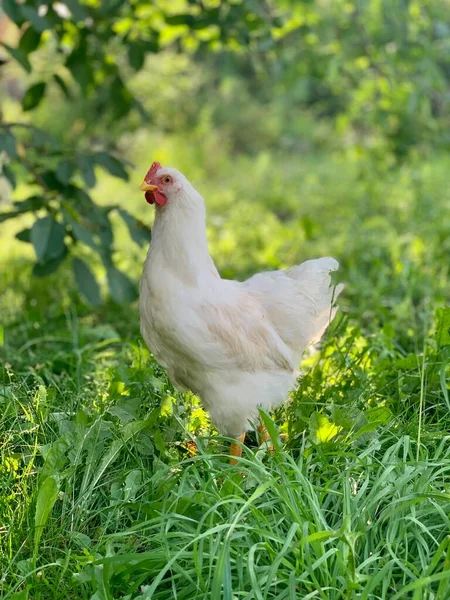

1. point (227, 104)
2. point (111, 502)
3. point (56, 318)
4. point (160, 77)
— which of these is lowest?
point (227, 104)

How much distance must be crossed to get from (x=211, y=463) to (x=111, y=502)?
0.30m

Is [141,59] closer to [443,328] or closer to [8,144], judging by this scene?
[8,144]

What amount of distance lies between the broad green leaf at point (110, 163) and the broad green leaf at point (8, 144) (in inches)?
16.5

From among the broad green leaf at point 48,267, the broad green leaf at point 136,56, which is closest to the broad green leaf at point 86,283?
the broad green leaf at point 48,267

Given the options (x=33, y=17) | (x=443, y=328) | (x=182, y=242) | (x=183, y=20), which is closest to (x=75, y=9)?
(x=33, y=17)

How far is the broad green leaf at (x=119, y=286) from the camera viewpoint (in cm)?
393

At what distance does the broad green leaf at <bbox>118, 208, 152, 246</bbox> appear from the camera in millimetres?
3870

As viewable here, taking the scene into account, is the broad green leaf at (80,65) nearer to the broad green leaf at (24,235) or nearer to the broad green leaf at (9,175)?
the broad green leaf at (9,175)

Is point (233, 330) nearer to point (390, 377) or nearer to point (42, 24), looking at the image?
point (390, 377)

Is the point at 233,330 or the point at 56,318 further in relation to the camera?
the point at 56,318

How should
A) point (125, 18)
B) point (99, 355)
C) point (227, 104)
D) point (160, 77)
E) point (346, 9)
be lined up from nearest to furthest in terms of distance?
point (99, 355), point (125, 18), point (346, 9), point (160, 77), point (227, 104)

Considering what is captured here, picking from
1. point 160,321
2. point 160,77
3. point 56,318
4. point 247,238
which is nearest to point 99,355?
point 56,318

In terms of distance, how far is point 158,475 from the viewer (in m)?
2.31

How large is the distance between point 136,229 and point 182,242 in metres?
1.58
